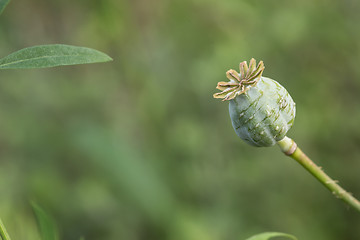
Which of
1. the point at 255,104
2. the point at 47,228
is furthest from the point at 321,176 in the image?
the point at 47,228

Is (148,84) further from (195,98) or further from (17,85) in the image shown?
(17,85)

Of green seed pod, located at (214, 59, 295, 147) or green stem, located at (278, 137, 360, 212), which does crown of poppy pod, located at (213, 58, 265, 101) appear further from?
green stem, located at (278, 137, 360, 212)

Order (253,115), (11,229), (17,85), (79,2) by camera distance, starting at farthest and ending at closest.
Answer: (79,2)
(17,85)
(11,229)
(253,115)

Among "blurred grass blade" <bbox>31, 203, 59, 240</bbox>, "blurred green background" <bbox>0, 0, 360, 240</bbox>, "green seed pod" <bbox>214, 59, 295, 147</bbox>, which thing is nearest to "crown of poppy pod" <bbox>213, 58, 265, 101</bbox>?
"green seed pod" <bbox>214, 59, 295, 147</bbox>

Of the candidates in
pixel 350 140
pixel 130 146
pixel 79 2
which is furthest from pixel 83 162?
pixel 350 140

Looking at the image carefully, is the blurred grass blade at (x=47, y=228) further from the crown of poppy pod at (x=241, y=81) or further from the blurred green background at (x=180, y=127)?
the blurred green background at (x=180, y=127)
